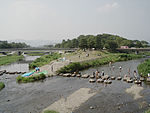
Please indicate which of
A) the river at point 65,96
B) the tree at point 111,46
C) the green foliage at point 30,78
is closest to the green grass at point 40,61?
the green foliage at point 30,78

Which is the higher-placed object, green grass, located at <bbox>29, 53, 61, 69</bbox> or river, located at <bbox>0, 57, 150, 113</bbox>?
green grass, located at <bbox>29, 53, 61, 69</bbox>

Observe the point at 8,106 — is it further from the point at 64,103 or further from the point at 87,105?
the point at 87,105

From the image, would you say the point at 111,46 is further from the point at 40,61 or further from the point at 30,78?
the point at 30,78

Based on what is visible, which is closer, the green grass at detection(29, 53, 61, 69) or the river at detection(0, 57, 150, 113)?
the river at detection(0, 57, 150, 113)

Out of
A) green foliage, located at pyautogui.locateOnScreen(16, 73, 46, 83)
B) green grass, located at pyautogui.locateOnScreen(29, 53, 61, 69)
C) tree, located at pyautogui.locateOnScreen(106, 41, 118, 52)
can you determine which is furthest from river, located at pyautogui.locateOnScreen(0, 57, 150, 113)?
tree, located at pyautogui.locateOnScreen(106, 41, 118, 52)

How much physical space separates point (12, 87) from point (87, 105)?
18880 mm

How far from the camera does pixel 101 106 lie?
73.2 feet

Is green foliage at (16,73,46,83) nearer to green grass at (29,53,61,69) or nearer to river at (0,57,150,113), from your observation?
river at (0,57,150,113)

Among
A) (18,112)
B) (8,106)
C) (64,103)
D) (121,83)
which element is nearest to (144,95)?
(121,83)

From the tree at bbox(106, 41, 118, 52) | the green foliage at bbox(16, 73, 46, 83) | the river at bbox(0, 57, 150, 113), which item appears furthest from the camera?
the tree at bbox(106, 41, 118, 52)

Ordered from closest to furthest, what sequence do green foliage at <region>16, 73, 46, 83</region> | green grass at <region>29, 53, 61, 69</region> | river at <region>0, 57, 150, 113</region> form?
river at <region>0, 57, 150, 113</region>
green foliage at <region>16, 73, 46, 83</region>
green grass at <region>29, 53, 61, 69</region>

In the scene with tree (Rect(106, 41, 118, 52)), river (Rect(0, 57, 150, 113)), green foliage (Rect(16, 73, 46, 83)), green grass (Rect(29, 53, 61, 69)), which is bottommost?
river (Rect(0, 57, 150, 113))

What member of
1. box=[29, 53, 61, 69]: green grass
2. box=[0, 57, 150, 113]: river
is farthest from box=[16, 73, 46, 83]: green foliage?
box=[29, 53, 61, 69]: green grass

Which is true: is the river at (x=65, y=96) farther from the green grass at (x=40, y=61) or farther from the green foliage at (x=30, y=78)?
the green grass at (x=40, y=61)
